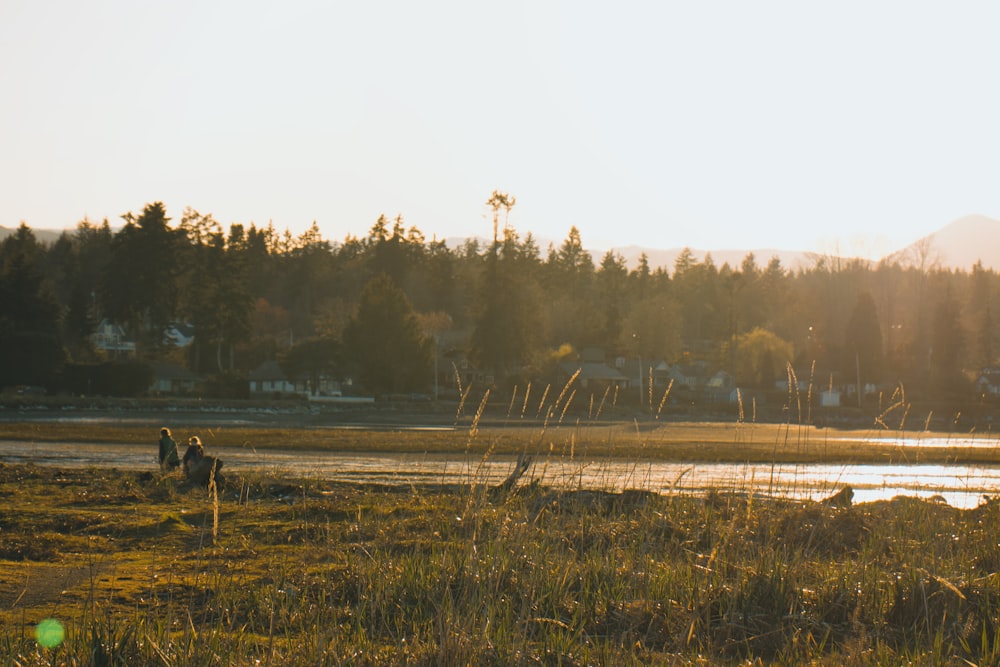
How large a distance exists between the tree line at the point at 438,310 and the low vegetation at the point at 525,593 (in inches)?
1825

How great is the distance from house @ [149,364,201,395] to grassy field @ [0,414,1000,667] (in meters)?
78.4

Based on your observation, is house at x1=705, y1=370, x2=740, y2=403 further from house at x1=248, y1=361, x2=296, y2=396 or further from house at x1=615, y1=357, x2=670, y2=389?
house at x1=248, y1=361, x2=296, y2=396

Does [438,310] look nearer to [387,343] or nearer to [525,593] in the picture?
[387,343]

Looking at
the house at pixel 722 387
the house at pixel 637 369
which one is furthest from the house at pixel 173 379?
the house at pixel 722 387

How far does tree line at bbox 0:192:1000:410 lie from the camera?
264 ft

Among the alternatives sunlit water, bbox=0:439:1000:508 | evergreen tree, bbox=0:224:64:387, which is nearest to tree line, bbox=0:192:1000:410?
evergreen tree, bbox=0:224:64:387

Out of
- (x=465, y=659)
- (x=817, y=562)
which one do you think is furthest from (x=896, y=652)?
(x=465, y=659)

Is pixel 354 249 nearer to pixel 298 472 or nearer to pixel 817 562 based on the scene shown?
pixel 298 472

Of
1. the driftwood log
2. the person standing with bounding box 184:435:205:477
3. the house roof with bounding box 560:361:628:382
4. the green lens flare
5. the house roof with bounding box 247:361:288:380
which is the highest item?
the house roof with bounding box 560:361:628:382

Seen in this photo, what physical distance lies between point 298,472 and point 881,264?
124m

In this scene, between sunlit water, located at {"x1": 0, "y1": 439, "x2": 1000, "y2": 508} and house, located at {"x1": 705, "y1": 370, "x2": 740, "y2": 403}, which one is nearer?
sunlit water, located at {"x1": 0, "y1": 439, "x2": 1000, "y2": 508}

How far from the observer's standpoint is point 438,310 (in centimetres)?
12850

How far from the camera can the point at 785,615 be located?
24.5 feet

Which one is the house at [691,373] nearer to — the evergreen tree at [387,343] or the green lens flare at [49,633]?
the evergreen tree at [387,343]
